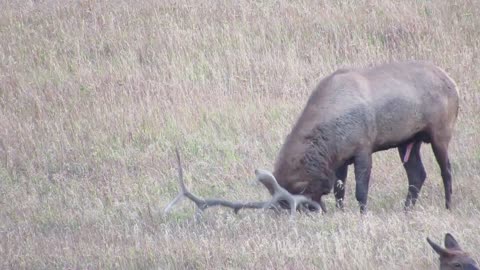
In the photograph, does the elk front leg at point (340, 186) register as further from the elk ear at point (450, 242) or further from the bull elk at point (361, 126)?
the elk ear at point (450, 242)

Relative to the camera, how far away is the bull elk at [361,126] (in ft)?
33.7

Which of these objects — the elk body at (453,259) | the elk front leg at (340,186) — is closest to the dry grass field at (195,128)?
the elk front leg at (340,186)

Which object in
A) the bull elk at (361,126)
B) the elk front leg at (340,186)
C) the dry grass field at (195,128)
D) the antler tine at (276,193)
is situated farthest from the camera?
the elk front leg at (340,186)

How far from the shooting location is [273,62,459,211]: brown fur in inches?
404

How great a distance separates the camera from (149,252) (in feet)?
28.8

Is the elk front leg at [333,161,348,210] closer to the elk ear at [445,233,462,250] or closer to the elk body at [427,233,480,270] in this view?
the elk ear at [445,233,462,250]

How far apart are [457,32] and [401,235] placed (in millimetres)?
8070

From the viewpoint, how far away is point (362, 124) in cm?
1027

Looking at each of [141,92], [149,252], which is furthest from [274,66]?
[149,252]

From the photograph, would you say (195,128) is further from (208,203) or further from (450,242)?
(450,242)

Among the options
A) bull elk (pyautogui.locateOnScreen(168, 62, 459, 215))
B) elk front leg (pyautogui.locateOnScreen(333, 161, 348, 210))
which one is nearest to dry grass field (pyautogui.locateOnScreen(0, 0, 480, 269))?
elk front leg (pyautogui.locateOnScreen(333, 161, 348, 210))

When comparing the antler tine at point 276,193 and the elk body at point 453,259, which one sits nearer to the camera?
the elk body at point 453,259

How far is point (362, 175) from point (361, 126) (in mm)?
491

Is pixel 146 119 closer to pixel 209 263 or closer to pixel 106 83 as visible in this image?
Answer: pixel 106 83
